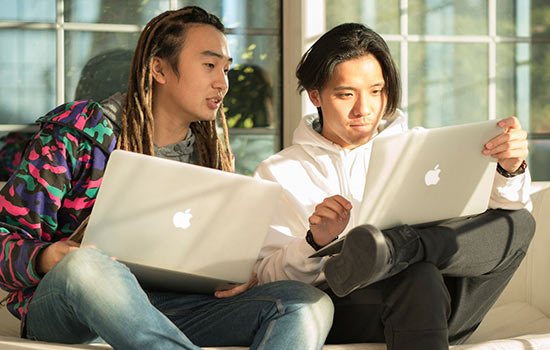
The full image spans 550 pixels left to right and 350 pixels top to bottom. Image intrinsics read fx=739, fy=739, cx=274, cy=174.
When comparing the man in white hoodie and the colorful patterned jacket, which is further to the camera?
the colorful patterned jacket

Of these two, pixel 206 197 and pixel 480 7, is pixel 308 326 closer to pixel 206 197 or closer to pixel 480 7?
pixel 206 197

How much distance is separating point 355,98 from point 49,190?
0.81 metres

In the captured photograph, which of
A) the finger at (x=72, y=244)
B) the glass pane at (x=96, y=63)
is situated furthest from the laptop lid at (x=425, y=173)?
the glass pane at (x=96, y=63)

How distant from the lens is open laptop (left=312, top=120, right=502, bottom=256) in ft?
4.99

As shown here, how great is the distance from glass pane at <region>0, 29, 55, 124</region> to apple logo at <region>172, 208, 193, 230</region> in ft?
4.55

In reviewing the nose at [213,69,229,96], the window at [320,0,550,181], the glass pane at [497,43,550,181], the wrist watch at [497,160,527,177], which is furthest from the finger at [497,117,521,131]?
the glass pane at [497,43,550,181]

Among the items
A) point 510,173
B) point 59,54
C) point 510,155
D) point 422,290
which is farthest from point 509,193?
point 59,54

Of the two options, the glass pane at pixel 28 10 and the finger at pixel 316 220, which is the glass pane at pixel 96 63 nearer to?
the glass pane at pixel 28 10

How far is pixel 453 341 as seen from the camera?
68.1 inches

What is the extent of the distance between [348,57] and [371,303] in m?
0.67

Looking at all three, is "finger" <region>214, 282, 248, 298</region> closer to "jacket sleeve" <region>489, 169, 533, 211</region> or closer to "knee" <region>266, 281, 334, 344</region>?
"knee" <region>266, 281, 334, 344</region>

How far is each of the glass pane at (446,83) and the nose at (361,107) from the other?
109 centimetres

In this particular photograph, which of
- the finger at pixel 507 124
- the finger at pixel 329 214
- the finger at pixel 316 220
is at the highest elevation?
the finger at pixel 507 124

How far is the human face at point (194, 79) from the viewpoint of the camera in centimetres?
203
